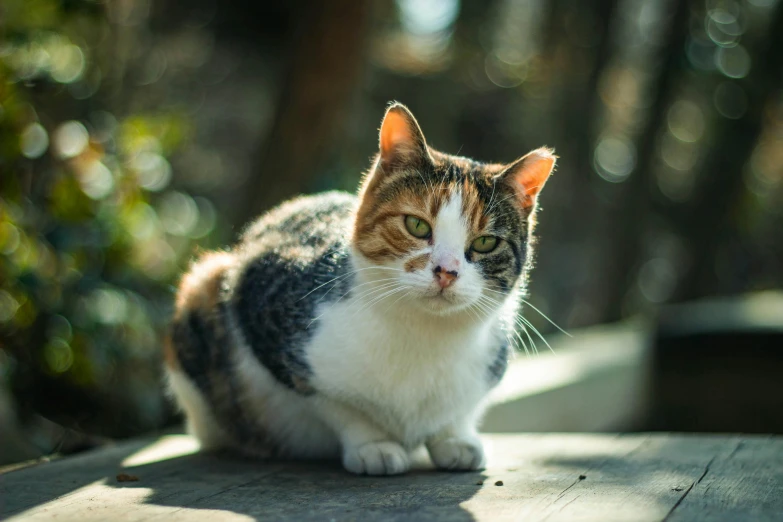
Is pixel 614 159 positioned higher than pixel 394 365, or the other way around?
pixel 614 159

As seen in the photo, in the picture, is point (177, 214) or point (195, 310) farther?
point (177, 214)

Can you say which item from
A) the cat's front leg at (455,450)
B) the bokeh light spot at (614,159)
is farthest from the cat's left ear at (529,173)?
the bokeh light spot at (614,159)

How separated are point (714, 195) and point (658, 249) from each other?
287 cm

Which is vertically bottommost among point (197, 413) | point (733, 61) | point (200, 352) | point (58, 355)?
point (197, 413)

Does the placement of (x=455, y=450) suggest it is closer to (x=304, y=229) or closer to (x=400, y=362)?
(x=400, y=362)

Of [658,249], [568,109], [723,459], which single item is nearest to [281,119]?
[723,459]

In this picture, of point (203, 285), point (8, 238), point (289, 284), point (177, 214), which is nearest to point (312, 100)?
point (177, 214)

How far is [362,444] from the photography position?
223 centimetres

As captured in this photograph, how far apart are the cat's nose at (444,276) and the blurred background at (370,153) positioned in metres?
1.79

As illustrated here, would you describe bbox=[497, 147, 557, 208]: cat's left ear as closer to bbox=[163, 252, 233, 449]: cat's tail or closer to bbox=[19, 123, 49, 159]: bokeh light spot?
bbox=[163, 252, 233, 449]: cat's tail

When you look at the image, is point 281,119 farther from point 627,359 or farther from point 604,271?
point 604,271

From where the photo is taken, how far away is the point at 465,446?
233 cm

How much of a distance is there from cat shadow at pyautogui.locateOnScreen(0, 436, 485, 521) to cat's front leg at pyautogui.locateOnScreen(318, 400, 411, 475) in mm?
Answer: 36

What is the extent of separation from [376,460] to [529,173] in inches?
38.8
